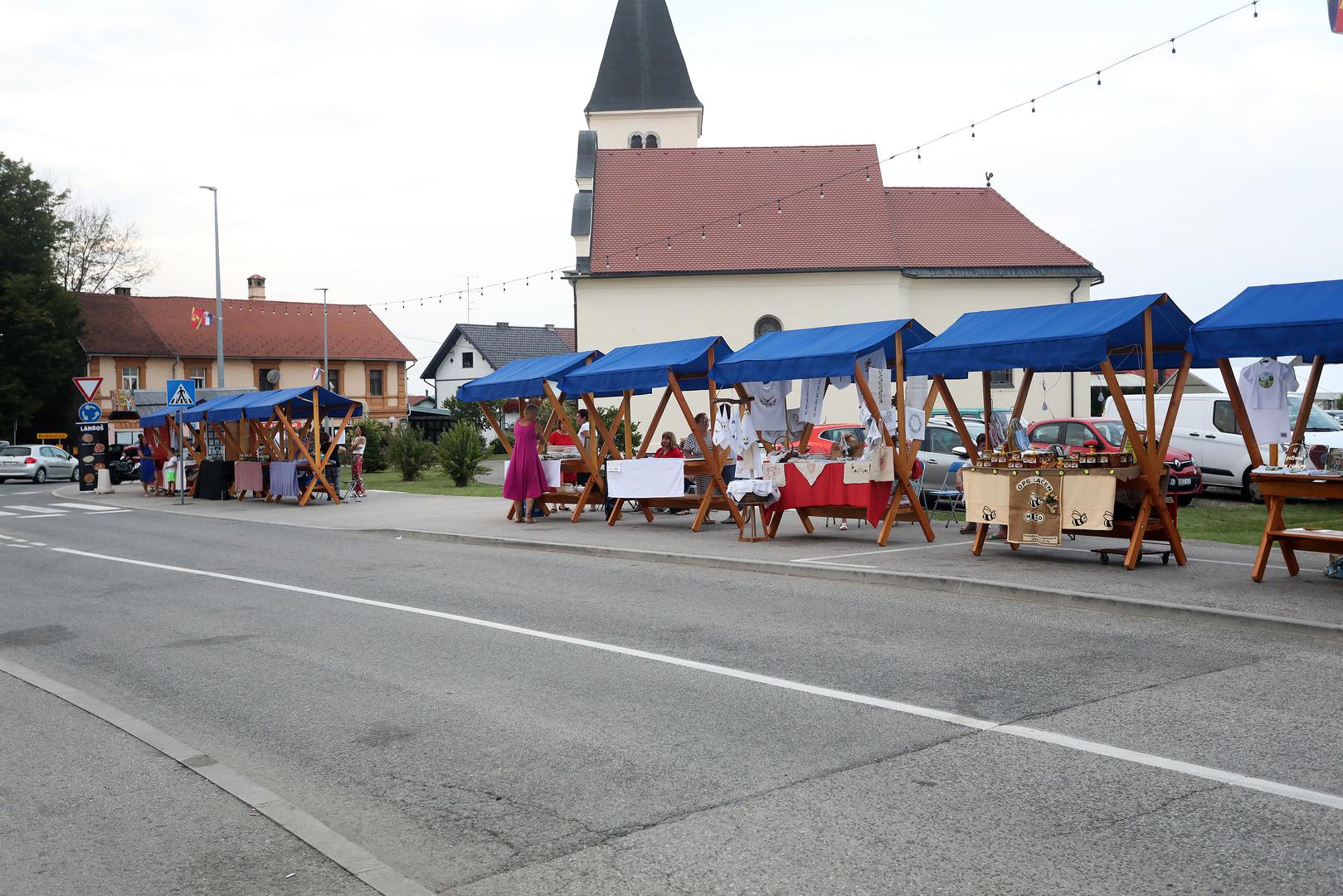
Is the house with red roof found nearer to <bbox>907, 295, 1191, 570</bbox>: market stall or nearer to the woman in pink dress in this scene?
the woman in pink dress

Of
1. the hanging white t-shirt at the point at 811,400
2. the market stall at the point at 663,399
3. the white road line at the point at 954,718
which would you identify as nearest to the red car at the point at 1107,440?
the hanging white t-shirt at the point at 811,400

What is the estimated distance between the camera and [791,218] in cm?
4566

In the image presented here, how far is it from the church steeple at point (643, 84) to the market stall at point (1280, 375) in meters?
47.4

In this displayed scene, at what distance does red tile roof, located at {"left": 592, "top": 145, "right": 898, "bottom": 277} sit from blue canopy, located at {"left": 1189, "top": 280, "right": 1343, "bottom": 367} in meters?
32.5

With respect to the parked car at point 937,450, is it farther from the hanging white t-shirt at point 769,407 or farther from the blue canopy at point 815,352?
the blue canopy at point 815,352

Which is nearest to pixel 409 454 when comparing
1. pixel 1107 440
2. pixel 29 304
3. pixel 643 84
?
pixel 1107 440

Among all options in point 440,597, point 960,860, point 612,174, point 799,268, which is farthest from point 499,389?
point 612,174

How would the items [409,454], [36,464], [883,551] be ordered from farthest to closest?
[36,464], [409,454], [883,551]

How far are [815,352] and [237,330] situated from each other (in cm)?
6004

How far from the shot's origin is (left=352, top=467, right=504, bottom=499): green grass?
28212mm

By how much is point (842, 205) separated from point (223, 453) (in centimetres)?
2639

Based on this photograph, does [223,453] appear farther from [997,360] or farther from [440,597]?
[997,360]

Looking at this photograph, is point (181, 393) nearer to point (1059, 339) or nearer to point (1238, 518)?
point (1059, 339)

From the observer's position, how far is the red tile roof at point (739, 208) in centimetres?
4391
